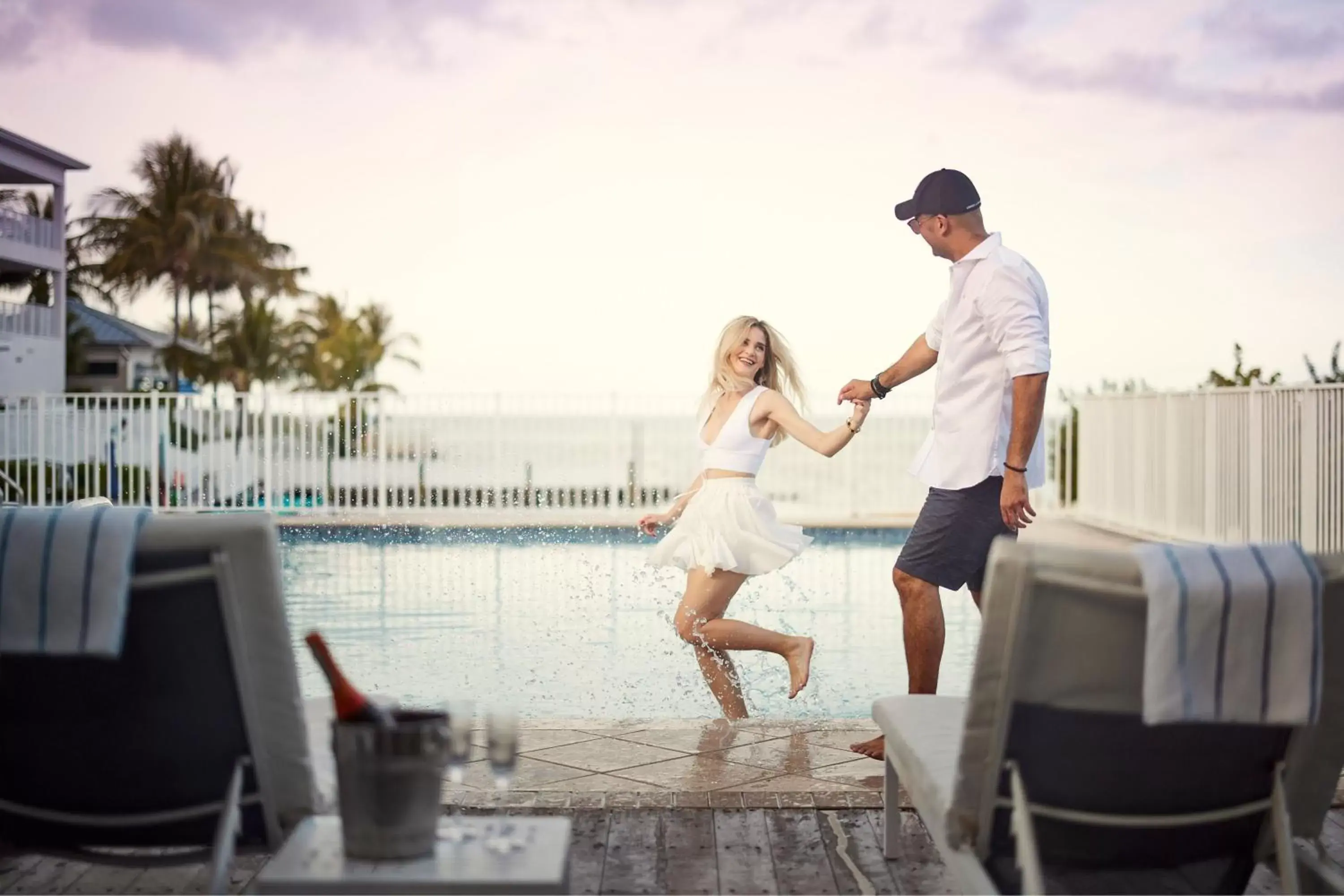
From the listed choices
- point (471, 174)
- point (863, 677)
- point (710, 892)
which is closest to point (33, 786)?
point (710, 892)

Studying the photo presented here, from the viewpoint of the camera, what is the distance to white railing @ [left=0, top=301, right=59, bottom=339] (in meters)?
23.5

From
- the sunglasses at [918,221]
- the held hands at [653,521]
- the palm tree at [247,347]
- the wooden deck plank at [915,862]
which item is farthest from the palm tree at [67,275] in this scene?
the wooden deck plank at [915,862]

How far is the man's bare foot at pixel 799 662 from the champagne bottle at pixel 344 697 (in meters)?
2.34

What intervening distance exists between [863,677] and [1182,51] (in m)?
11.7

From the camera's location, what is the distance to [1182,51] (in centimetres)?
1536

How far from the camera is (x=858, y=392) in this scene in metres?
4.15

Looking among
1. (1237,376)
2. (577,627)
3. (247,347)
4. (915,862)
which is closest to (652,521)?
(915,862)

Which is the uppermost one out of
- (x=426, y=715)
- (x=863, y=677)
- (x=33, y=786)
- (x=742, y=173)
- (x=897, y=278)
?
(x=742, y=173)

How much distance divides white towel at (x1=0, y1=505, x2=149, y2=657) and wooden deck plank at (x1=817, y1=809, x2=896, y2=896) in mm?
1400

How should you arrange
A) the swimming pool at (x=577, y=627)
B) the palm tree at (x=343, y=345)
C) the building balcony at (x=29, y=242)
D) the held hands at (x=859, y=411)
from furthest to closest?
the palm tree at (x=343, y=345), the building balcony at (x=29, y=242), the swimming pool at (x=577, y=627), the held hands at (x=859, y=411)

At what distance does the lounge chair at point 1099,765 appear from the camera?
1815 millimetres

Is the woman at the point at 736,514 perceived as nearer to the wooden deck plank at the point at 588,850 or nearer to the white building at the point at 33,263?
the wooden deck plank at the point at 588,850

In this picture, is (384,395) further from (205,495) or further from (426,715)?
(426,715)

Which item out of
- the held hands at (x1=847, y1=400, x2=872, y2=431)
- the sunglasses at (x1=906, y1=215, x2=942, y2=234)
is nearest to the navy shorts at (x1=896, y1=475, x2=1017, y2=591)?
the held hands at (x1=847, y1=400, x2=872, y2=431)
